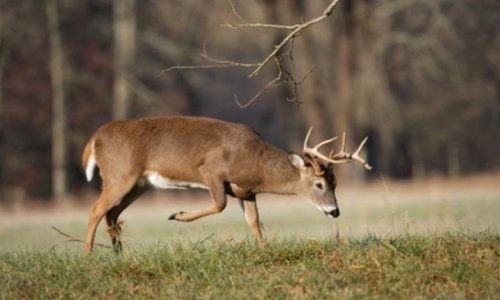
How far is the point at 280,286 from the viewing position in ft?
25.1

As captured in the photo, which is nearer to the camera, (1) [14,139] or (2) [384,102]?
(2) [384,102]

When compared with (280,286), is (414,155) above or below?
below

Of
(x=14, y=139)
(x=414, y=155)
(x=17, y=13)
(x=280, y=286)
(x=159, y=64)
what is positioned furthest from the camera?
→ (x=414, y=155)

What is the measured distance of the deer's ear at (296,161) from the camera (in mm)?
11887

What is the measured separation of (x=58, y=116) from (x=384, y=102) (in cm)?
1077

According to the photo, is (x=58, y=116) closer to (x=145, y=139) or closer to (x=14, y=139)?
(x=14, y=139)

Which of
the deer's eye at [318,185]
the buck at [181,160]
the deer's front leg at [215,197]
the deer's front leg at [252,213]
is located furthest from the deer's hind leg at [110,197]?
the deer's eye at [318,185]

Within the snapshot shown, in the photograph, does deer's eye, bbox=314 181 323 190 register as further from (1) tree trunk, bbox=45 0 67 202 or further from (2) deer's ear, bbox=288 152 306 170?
(1) tree trunk, bbox=45 0 67 202

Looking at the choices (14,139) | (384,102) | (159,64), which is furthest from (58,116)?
(384,102)

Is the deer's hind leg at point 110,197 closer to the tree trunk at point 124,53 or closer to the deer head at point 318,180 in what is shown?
the deer head at point 318,180

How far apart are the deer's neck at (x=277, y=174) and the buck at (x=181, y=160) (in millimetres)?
14

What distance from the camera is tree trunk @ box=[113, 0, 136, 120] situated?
3506 cm

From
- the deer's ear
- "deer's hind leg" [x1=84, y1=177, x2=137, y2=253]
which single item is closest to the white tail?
"deer's hind leg" [x1=84, y1=177, x2=137, y2=253]

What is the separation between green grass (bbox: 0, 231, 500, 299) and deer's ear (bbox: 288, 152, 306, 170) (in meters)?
3.15
